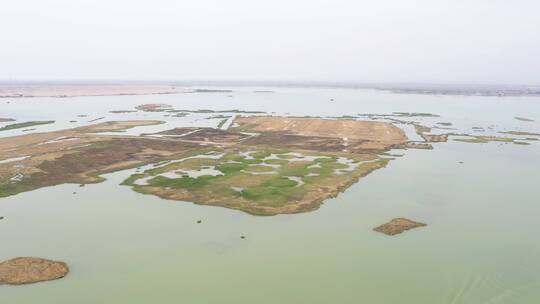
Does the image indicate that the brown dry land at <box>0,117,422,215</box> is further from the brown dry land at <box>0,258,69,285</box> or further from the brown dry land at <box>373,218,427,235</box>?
the brown dry land at <box>0,258,69,285</box>

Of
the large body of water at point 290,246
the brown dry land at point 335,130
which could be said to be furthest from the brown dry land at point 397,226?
the brown dry land at point 335,130

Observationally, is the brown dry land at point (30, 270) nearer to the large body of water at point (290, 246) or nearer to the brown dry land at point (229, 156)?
the large body of water at point (290, 246)

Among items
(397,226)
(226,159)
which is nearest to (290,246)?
(397,226)

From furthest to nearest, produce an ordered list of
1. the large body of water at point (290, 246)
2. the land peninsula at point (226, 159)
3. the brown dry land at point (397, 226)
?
the land peninsula at point (226, 159), the brown dry land at point (397, 226), the large body of water at point (290, 246)

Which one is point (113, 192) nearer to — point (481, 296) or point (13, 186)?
point (13, 186)

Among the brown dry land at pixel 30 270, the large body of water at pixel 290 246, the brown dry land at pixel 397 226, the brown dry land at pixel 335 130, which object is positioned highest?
the brown dry land at pixel 335 130

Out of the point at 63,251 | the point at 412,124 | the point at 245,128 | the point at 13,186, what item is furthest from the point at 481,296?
the point at 412,124

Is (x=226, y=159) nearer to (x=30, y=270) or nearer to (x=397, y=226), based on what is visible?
(x=397, y=226)
